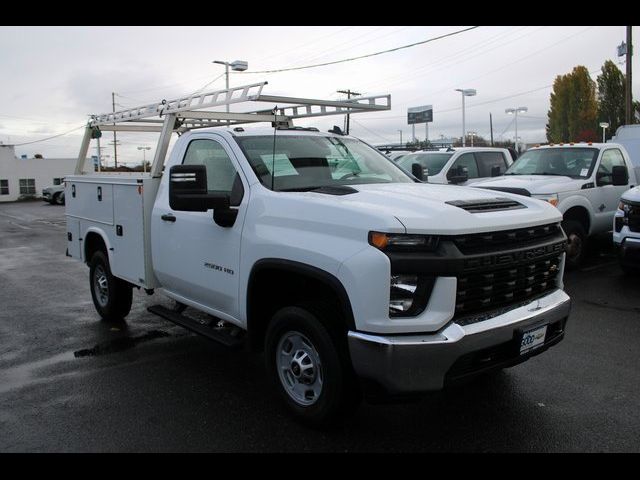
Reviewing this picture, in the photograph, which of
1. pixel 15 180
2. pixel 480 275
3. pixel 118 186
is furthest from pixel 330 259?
pixel 15 180

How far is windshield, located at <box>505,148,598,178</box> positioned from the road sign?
52717 mm

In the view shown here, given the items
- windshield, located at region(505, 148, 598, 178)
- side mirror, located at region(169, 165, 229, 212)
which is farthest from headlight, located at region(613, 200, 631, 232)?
side mirror, located at region(169, 165, 229, 212)

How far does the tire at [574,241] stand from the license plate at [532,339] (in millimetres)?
5415

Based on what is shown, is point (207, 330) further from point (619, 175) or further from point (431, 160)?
point (431, 160)

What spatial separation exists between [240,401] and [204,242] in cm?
125

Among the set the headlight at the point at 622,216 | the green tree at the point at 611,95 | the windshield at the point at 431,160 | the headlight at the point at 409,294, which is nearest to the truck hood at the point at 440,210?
the headlight at the point at 409,294

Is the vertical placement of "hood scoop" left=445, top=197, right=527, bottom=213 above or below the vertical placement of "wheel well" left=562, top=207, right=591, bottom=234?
above

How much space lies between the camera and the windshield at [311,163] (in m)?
4.22

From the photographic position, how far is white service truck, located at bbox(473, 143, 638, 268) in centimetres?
846

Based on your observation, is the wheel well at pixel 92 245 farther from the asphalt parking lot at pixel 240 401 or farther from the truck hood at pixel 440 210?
the truck hood at pixel 440 210

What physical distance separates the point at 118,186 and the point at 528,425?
4.30 m

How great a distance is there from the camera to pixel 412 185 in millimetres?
4434

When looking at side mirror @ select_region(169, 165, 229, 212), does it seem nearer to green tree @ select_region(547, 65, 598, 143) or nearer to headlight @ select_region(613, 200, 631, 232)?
headlight @ select_region(613, 200, 631, 232)

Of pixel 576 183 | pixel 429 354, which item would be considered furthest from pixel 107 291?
pixel 576 183
